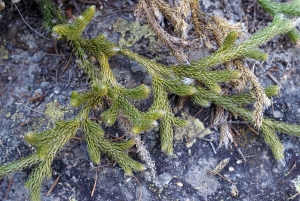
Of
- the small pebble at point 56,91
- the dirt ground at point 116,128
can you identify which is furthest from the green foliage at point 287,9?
the small pebble at point 56,91

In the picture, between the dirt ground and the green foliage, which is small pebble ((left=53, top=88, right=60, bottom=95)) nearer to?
the dirt ground

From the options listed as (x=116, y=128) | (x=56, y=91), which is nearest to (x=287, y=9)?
(x=116, y=128)

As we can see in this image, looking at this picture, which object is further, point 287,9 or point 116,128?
point 287,9

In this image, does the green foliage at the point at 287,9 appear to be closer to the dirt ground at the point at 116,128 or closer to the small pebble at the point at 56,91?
the dirt ground at the point at 116,128

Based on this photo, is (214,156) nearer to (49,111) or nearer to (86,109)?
(86,109)

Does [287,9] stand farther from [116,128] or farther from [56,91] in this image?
[56,91]

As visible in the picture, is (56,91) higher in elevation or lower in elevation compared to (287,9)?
lower

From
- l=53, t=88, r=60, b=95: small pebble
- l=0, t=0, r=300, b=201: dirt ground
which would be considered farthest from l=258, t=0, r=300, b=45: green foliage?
l=53, t=88, r=60, b=95: small pebble

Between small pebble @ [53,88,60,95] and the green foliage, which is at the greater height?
the green foliage
